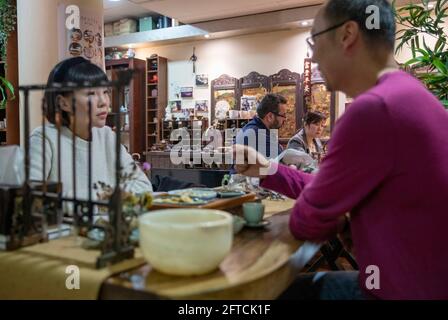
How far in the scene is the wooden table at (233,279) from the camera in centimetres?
74

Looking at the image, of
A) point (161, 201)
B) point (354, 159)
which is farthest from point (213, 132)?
point (354, 159)

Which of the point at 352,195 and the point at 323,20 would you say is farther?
the point at 323,20

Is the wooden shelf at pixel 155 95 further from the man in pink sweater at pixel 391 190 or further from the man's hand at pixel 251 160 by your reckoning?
the man in pink sweater at pixel 391 190

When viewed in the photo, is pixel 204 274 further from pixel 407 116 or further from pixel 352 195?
pixel 407 116

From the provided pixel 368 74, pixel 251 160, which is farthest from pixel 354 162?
pixel 251 160

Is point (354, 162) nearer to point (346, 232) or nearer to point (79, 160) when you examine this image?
point (346, 232)

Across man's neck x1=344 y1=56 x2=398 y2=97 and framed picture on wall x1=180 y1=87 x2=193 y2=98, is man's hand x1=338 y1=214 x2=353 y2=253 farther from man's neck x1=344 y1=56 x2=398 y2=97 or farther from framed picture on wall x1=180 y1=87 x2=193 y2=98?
framed picture on wall x1=180 y1=87 x2=193 y2=98

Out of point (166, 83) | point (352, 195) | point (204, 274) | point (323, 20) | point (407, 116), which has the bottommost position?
point (204, 274)

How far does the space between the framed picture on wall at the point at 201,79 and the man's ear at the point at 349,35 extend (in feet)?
20.4

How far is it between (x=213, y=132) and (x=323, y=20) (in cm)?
561

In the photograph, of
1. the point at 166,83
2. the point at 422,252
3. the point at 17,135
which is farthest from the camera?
the point at 166,83

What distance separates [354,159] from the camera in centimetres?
98

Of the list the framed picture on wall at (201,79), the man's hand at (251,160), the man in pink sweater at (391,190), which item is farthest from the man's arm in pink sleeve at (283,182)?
the framed picture on wall at (201,79)

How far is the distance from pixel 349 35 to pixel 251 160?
0.61 meters
